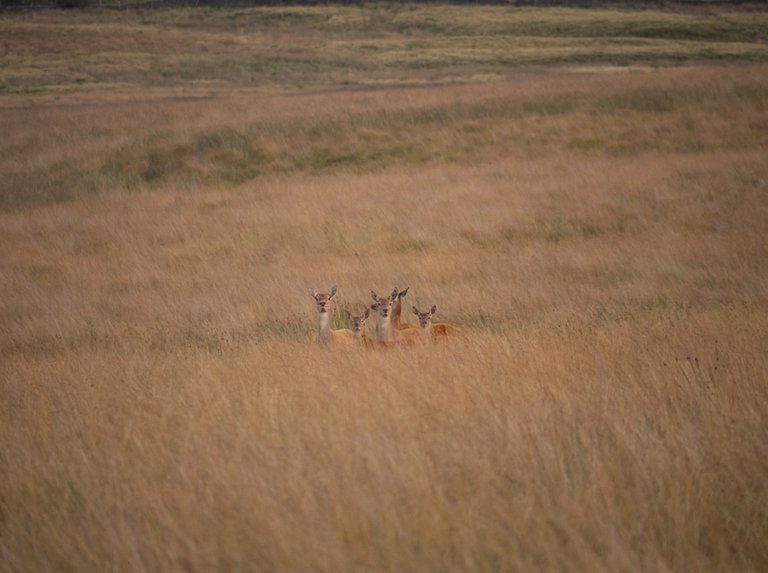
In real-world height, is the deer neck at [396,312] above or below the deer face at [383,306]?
below

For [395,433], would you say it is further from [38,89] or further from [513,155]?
[38,89]

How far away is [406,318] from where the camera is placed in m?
11.4

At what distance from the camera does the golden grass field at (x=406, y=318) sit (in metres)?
4.23

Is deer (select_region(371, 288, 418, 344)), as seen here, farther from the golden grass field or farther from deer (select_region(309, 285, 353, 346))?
the golden grass field

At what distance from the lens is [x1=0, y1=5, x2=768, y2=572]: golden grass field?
4.23 m

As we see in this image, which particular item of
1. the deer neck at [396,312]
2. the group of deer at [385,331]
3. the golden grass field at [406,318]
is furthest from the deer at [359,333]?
the golden grass field at [406,318]

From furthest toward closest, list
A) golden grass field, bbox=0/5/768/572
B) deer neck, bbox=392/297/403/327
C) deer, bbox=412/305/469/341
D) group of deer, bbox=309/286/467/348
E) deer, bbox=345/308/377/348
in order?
deer neck, bbox=392/297/403/327 < deer, bbox=345/308/377/348 < group of deer, bbox=309/286/467/348 < deer, bbox=412/305/469/341 < golden grass field, bbox=0/5/768/572

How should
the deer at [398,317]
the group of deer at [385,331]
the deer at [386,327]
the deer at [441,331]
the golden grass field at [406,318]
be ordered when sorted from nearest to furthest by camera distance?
1. the golden grass field at [406,318]
2. the deer at [441,331]
3. the group of deer at [385,331]
4. the deer at [386,327]
5. the deer at [398,317]

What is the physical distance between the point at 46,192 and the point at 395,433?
21.1 m

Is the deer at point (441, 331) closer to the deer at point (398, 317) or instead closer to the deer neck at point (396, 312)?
the deer at point (398, 317)

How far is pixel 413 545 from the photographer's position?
403 centimetres

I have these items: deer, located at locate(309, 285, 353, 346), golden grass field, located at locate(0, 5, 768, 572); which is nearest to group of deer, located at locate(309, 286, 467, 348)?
deer, located at locate(309, 285, 353, 346)

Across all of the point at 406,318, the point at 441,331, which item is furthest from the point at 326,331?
the point at 406,318

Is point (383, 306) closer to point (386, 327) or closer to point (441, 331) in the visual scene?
point (386, 327)
